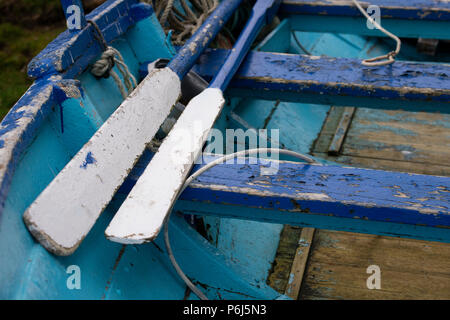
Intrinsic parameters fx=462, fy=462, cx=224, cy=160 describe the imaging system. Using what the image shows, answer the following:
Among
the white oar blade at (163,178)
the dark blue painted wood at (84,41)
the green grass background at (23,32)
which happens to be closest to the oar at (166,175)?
the white oar blade at (163,178)

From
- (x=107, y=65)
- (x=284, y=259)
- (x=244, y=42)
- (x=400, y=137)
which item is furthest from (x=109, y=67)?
(x=400, y=137)

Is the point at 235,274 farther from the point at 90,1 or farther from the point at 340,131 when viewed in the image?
the point at 90,1

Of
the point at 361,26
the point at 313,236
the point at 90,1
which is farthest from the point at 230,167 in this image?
the point at 90,1

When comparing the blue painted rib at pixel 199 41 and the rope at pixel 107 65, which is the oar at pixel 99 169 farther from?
the rope at pixel 107 65

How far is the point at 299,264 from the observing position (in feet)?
6.68

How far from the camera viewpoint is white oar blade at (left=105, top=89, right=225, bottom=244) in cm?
115

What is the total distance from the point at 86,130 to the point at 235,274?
0.72m

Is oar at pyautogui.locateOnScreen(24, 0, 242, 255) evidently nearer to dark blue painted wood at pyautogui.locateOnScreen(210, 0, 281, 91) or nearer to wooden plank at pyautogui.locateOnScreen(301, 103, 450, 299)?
dark blue painted wood at pyautogui.locateOnScreen(210, 0, 281, 91)

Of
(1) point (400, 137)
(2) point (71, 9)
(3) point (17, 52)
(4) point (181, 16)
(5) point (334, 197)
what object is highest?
(2) point (71, 9)

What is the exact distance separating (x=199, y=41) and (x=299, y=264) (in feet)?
3.45

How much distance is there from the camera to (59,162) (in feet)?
4.47

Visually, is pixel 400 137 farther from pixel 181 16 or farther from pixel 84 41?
pixel 84 41

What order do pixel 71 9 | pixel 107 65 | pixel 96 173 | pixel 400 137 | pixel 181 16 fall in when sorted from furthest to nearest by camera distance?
pixel 400 137
pixel 181 16
pixel 107 65
pixel 71 9
pixel 96 173

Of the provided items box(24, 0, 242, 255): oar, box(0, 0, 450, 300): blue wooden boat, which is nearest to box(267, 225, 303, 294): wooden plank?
box(0, 0, 450, 300): blue wooden boat
